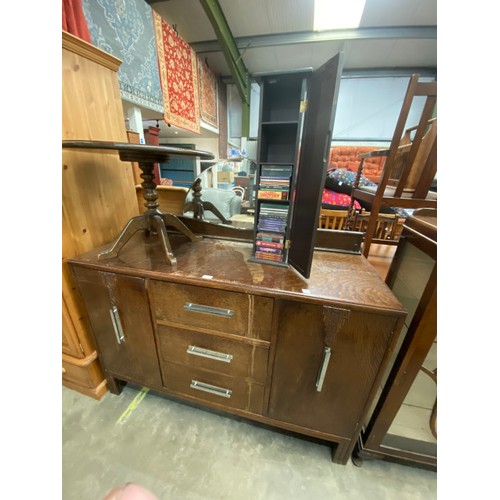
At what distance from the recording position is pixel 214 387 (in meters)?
0.90

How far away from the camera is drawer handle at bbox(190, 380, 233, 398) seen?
89 cm

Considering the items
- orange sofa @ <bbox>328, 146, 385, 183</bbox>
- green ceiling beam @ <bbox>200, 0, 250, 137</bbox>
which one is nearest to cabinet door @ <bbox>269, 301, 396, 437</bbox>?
green ceiling beam @ <bbox>200, 0, 250, 137</bbox>

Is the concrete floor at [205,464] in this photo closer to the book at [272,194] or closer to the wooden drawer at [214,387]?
the wooden drawer at [214,387]

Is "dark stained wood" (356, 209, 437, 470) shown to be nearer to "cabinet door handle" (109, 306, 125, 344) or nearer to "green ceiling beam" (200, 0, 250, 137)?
"cabinet door handle" (109, 306, 125, 344)

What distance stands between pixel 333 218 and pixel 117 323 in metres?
1.83

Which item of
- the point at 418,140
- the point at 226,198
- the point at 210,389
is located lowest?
the point at 210,389

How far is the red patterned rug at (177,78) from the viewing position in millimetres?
2393

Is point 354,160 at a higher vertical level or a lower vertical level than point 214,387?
higher

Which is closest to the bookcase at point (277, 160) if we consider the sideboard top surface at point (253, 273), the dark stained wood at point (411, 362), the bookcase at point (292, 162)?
the bookcase at point (292, 162)

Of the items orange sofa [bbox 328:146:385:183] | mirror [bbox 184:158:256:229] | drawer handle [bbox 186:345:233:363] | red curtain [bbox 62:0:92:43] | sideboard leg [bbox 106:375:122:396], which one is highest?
red curtain [bbox 62:0:92:43]

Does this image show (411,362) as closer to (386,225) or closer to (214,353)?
(214,353)

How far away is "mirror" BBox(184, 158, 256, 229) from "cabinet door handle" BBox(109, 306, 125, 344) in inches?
23.8

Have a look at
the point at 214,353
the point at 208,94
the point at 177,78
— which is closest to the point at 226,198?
the point at 214,353
